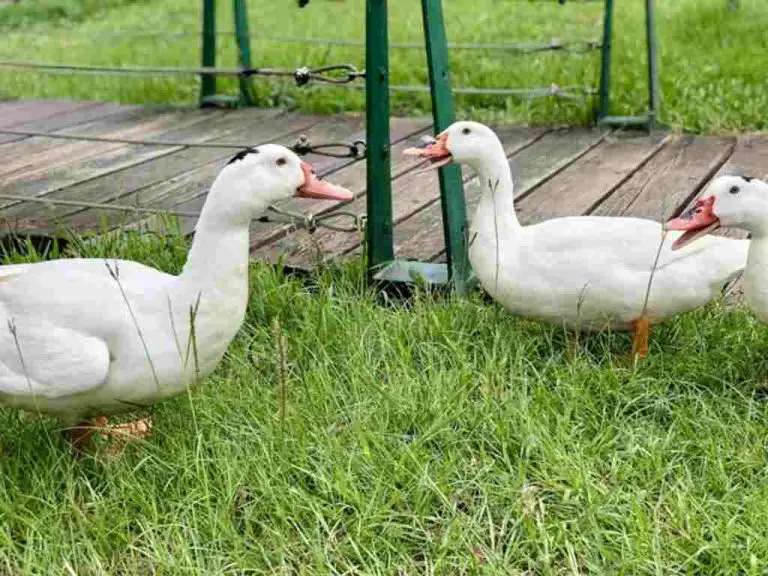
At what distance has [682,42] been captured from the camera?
647 centimetres

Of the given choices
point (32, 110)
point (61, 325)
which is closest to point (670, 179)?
point (61, 325)

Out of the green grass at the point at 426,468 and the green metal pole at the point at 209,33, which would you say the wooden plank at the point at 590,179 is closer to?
the green grass at the point at 426,468

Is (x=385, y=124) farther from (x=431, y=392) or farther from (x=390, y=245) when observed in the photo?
(x=431, y=392)

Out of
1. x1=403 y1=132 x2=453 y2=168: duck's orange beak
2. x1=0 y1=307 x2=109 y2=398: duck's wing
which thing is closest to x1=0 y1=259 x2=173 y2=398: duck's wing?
x1=0 y1=307 x2=109 y2=398: duck's wing

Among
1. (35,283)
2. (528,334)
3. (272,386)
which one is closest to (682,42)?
(528,334)

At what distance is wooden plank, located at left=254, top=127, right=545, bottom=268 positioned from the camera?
344 cm

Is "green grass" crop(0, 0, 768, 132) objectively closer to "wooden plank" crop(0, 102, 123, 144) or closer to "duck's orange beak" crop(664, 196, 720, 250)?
"wooden plank" crop(0, 102, 123, 144)

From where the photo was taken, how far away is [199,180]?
439cm

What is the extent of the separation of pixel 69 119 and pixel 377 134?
3.02 m

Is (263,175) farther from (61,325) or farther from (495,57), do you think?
(495,57)

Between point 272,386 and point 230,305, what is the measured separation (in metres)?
0.36

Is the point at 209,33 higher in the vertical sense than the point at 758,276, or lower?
higher

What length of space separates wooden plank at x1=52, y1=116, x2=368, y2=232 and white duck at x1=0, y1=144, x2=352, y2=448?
1.19m


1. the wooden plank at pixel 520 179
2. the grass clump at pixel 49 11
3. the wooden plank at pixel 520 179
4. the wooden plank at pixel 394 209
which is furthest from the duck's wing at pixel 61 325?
the grass clump at pixel 49 11
